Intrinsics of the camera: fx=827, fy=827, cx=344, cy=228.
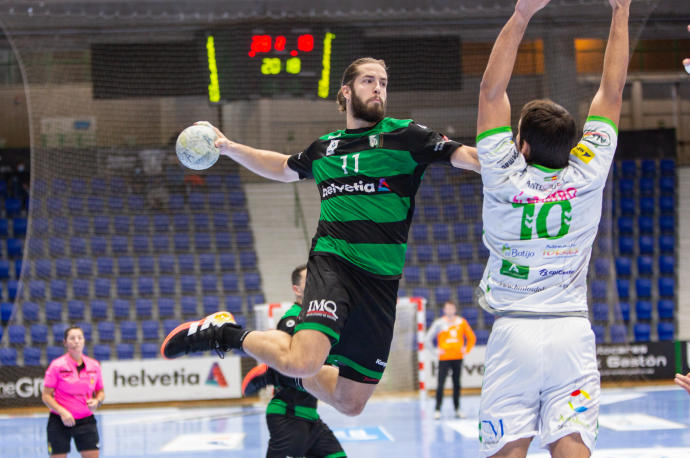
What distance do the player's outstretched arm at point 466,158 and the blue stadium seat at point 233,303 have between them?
44.2 feet

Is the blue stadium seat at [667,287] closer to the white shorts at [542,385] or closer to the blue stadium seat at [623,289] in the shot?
the blue stadium seat at [623,289]

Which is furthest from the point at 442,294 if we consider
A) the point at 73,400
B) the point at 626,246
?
the point at 73,400

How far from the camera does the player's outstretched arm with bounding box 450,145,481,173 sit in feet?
13.8

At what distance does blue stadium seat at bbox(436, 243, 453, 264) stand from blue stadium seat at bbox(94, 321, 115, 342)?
7.20 metres

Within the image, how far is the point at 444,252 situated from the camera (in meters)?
18.7

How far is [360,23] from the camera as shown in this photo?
1520 cm

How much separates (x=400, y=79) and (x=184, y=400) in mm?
7224

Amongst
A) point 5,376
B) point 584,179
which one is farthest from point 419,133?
point 5,376

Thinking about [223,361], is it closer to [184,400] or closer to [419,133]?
[184,400]

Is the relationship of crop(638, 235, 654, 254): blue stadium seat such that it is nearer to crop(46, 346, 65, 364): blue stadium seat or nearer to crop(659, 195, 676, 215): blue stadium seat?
crop(659, 195, 676, 215): blue stadium seat

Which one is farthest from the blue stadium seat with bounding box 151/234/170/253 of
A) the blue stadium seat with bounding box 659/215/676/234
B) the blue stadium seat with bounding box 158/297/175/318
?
the blue stadium seat with bounding box 659/215/676/234

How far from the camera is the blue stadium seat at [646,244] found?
63.9 feet

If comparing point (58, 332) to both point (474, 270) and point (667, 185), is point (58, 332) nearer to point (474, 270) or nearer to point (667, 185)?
point (474, 270)

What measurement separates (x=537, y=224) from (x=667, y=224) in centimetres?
1791
